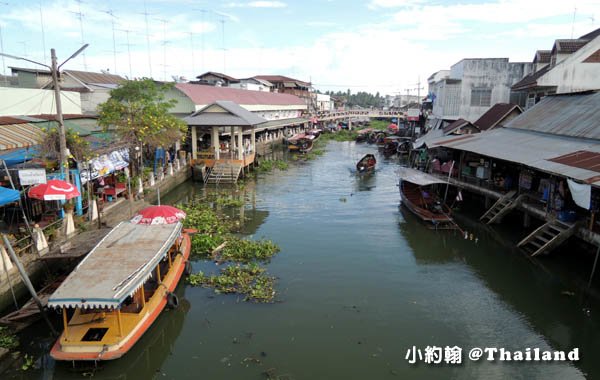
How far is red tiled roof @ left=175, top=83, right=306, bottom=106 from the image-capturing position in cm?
3677

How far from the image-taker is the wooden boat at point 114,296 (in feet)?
28.0

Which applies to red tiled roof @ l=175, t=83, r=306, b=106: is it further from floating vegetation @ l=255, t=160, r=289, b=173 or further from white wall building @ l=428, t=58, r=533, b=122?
white wall building @ l=428, t=58, r=533, b=122

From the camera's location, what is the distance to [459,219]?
21328 mm

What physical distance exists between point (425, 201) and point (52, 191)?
1692 centimetres

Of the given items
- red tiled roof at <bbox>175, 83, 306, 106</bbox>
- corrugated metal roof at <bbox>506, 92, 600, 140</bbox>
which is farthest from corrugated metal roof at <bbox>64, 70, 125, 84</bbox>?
corrugated metal roof at <bbox>506, 92, 600, 140</bbox>

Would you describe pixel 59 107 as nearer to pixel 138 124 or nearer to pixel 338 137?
pixel 138 124

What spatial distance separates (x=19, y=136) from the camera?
15750mm

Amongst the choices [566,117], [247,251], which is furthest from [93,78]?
[566,117]

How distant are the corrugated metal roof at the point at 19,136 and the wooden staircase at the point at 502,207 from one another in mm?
19542

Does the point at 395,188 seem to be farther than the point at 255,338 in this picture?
Yes

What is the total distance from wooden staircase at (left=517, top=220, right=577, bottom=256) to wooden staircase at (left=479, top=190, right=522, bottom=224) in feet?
8.12

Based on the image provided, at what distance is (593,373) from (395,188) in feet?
66.0

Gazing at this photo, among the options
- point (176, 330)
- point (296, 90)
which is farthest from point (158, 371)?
point (296, 90)

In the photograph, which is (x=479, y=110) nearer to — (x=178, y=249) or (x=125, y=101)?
(x=125, y=101)
